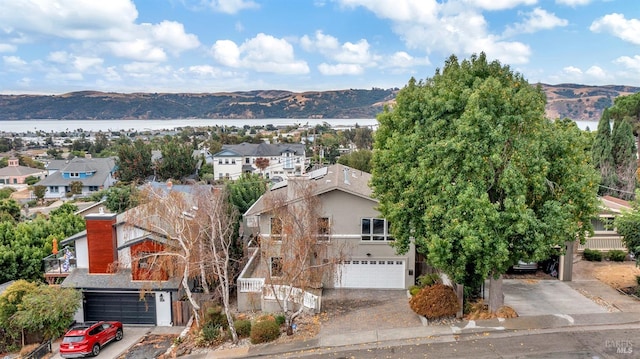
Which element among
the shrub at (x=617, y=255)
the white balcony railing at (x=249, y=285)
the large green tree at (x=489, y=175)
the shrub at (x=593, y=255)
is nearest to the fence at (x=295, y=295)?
the white balcony railing at (x=249, y=285)

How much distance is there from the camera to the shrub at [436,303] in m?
17.4

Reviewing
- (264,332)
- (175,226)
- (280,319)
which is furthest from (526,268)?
(175,226)

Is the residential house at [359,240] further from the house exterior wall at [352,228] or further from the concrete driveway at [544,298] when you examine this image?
the concrete driveway at [544,298]

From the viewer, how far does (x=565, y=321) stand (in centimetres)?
1677

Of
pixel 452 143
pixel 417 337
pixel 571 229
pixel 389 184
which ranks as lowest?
pixel 417 337

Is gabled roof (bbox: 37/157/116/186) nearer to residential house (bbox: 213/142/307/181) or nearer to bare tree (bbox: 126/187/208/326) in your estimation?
residential house (bbox: 213/142/307/181)

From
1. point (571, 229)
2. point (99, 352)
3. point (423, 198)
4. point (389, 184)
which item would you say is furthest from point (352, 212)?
point (99, 352)

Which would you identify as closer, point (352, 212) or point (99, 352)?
point (99, 352)

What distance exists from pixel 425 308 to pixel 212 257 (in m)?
9.30

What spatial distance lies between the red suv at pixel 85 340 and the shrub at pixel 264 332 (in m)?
7.43

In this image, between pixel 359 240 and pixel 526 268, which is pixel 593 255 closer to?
pixel 526 268

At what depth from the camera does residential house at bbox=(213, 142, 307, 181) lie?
264 ft

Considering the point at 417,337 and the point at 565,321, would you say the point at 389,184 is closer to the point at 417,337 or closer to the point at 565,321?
the point at 417,337

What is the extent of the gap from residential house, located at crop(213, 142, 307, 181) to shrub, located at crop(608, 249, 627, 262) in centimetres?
5521
